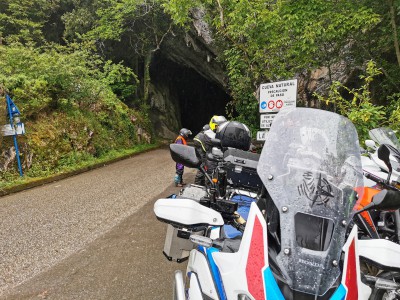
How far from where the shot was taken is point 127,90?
17.3 meters

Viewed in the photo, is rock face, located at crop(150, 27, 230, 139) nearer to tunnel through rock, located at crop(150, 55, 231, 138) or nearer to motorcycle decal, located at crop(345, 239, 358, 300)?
tunnel through rock, located at crop(150, 55, 231, 138)

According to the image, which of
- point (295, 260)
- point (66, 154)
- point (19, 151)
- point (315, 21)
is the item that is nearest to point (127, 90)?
point (66, 154)

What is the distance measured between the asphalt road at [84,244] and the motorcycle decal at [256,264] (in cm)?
206

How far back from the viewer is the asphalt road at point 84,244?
10.7 feet

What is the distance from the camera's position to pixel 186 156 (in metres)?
1.84

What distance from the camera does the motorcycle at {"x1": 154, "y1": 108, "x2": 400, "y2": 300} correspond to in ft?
4.07

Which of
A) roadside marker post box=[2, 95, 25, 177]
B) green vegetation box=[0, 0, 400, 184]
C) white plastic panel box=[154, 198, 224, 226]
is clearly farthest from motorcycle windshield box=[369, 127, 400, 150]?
roadside marker post box=[2, 95, 25, 177]

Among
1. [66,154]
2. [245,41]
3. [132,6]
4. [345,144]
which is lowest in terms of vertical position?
[66,154]

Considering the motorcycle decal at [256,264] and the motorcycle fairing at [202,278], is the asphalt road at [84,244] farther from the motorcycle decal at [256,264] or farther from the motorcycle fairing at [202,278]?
the motorcycle decal at [256,264]

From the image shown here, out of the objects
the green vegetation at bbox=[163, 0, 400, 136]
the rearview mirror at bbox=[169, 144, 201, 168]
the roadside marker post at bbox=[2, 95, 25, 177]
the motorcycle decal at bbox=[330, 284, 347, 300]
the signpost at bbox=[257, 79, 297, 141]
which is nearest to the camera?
the motorcycle decal at bbox=[330, 284, 347, 300]

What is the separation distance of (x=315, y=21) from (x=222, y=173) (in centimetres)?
567

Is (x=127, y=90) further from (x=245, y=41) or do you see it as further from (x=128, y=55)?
(x=245, y=41)

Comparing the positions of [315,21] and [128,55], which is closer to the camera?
[315,21]

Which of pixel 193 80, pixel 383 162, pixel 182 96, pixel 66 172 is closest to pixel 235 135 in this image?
pixel 383 162
